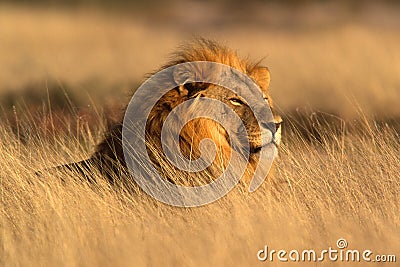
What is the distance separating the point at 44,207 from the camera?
6113 millimetres

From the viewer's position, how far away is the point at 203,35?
1977 cm

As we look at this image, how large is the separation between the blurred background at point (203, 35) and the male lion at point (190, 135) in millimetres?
8265

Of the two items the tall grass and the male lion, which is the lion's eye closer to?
the male lion

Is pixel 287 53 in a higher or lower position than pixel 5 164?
lower

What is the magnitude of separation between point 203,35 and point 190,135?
13.7 m

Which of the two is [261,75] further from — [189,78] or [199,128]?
[199,128]

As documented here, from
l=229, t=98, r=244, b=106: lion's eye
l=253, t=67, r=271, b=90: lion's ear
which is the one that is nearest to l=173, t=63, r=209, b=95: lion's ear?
l=229, t=98, r=244, b=106: lion's eye

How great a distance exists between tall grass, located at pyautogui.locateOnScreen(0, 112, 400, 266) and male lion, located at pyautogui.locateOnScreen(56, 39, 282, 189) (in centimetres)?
19

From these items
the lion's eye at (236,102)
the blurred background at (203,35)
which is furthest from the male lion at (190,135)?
the blurred background at (203,35)

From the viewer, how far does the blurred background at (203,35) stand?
60.1 feet

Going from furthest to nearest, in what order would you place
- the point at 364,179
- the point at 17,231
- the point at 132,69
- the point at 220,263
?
1. the point at 132,69
2. the point at 364,179
3. the point at 17,231
4. the point at 220,263

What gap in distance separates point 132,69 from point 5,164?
17.4 metres

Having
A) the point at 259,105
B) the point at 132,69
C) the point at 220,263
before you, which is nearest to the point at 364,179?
the point at 259,105

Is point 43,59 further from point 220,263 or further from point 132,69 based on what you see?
point 220,263
